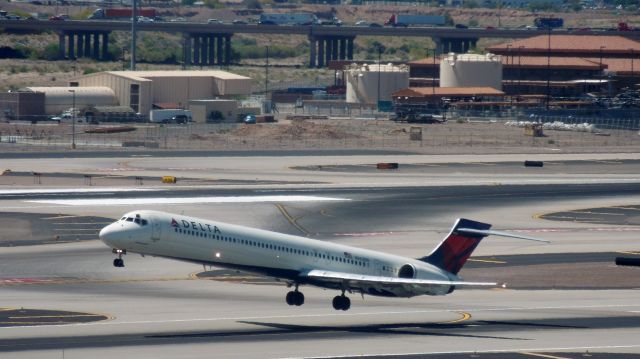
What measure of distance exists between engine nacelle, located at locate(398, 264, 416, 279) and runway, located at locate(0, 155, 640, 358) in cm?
234

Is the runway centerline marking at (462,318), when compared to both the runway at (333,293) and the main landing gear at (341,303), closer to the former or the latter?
the runway at (333,293)

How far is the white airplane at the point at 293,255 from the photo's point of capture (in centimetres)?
6825

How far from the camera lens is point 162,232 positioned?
68.3m

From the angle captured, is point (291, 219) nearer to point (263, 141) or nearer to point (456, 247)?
point (456, 247)

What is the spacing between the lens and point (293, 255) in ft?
236

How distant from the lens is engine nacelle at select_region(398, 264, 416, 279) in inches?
2938

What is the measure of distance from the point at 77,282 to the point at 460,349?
29467mm

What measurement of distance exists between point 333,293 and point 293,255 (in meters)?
11.9

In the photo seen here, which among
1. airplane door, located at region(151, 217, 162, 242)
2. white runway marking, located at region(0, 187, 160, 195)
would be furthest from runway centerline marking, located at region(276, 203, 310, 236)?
A: airplane door, located at region(151, 217, 162, 242)

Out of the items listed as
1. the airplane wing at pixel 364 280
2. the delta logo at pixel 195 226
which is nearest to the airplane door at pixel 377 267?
the airplane wing at pixel 364 280

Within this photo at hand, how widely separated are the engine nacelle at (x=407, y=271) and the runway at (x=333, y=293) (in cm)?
234

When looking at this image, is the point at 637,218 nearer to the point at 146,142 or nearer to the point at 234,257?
the point at 234,257

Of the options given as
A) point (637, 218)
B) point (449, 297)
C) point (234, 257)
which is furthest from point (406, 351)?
point (637, 218)

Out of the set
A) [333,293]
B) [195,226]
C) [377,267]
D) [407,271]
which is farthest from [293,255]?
[333,293]
